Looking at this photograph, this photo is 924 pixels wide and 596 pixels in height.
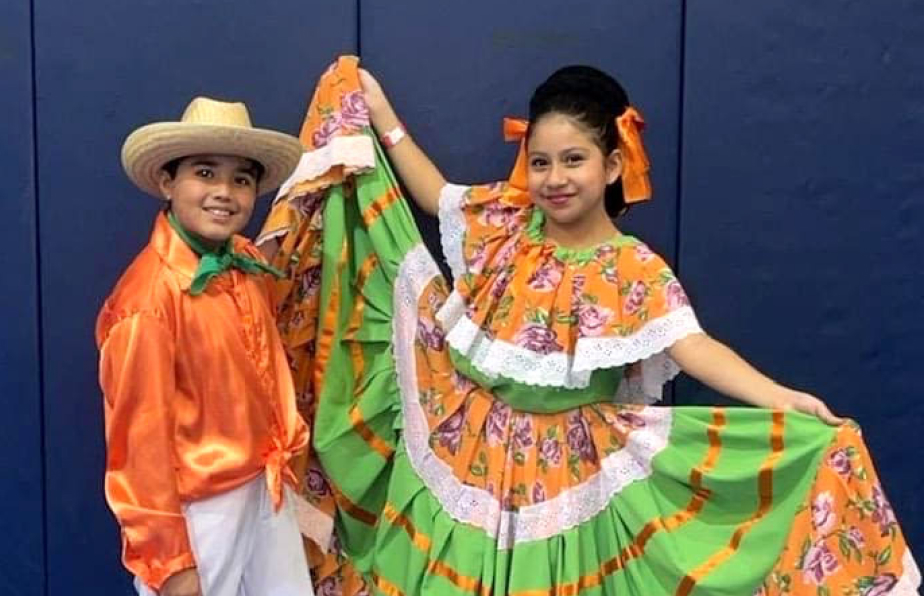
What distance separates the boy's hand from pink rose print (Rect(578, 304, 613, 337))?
1.99 feet

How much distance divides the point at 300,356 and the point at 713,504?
0.67 m

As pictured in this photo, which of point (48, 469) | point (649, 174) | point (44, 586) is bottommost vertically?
point (44, 586)

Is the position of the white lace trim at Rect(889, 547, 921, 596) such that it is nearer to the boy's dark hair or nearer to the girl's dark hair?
the girl's dark hair

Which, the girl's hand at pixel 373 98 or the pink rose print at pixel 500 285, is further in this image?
the girl's hand at pixel 373 98

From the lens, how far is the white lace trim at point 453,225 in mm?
1855

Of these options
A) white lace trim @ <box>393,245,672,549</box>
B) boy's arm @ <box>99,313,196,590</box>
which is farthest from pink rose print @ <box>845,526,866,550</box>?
boy's arm @ <box>99,313,196,590</box>

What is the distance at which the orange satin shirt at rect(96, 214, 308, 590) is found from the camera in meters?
1.56

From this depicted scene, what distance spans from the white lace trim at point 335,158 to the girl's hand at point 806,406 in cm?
69

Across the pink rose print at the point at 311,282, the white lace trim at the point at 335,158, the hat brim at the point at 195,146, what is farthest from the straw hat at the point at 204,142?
the pink rose print at the point at 311,282

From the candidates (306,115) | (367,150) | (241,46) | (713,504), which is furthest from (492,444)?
(241,46)

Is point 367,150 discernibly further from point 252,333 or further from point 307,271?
point 252,333

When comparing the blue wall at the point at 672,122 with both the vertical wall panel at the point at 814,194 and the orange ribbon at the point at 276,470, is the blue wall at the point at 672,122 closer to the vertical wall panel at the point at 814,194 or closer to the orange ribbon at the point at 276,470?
the vertical wall panel at the point at 814,194

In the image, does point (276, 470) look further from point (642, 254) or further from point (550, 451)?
point (642, 254)

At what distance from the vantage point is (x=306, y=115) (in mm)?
1948
